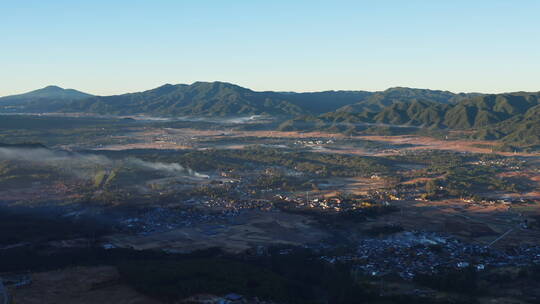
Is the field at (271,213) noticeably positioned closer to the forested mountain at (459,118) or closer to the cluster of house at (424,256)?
the cluster of house at (424,256)

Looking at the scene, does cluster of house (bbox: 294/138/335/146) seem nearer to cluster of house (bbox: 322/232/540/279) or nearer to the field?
the field

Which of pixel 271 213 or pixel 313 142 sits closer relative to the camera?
pixel 271 213

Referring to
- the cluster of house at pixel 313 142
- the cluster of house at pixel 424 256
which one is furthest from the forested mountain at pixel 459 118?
the cluster of house at pixel 424 256

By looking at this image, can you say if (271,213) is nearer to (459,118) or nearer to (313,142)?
(313,142)

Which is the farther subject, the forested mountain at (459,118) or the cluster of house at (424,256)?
the forested mountain at (459,118)

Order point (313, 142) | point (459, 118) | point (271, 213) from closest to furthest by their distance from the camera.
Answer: point (271, 213) < point (313, 142) < point (459, 118)

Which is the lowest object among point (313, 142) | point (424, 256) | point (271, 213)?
point (424, 256)

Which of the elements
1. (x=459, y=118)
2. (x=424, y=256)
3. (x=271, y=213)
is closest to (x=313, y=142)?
(x=459, y=118)

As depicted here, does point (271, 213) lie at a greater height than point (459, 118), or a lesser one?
lesser

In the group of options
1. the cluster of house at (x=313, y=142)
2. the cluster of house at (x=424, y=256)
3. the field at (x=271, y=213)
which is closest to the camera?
the field at (x=271, y=213)

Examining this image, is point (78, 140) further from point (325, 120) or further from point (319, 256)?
point (319, 256)

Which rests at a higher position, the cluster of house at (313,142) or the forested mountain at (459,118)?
the forested mountain at (459,118)

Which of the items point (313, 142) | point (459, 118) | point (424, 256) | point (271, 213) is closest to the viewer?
point (424, 256)
